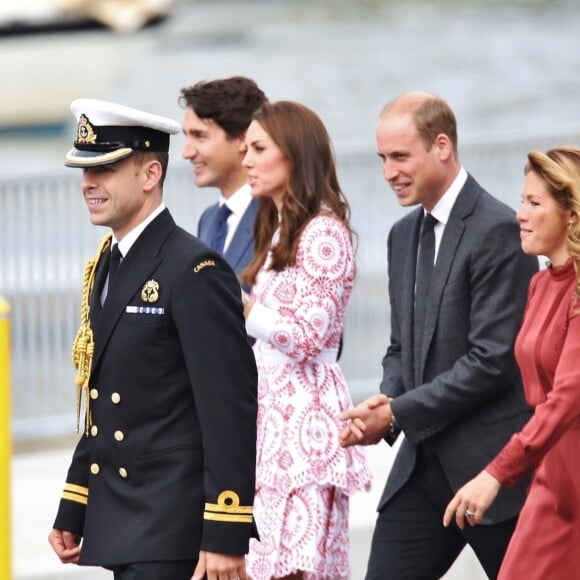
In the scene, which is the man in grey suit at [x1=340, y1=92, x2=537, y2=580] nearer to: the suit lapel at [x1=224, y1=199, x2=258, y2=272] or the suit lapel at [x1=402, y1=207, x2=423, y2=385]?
the suit lapel at [x1=402, y1=207, x2=423, y2=385]

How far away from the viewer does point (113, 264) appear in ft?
13.3

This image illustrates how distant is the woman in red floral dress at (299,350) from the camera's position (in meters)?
4.99

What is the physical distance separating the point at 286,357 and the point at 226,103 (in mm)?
992

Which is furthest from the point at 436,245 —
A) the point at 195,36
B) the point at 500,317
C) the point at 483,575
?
the point at 195,36

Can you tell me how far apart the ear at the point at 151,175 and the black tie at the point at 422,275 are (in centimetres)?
97

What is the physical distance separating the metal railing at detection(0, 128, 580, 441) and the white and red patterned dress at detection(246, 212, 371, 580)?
10.5 feet

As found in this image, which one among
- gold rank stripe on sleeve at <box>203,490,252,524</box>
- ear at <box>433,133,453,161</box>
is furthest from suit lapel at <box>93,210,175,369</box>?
ear at <box>433,133,453,161</box>

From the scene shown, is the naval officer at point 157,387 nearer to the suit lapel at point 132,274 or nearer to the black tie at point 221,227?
the suit lapel at point 132,274

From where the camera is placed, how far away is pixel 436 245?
470 cm

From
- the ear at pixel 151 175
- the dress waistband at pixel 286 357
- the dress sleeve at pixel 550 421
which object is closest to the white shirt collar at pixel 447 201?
the dress waistband at pixel 286 357

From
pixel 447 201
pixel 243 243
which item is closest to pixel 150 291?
pixel 447 201

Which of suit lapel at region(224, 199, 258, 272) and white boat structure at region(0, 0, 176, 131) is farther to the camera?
white boat structure at region(0, 0, 176, 131)

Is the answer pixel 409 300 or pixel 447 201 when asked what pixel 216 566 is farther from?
pixel 447 201

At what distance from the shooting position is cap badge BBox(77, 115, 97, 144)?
4.01 m
